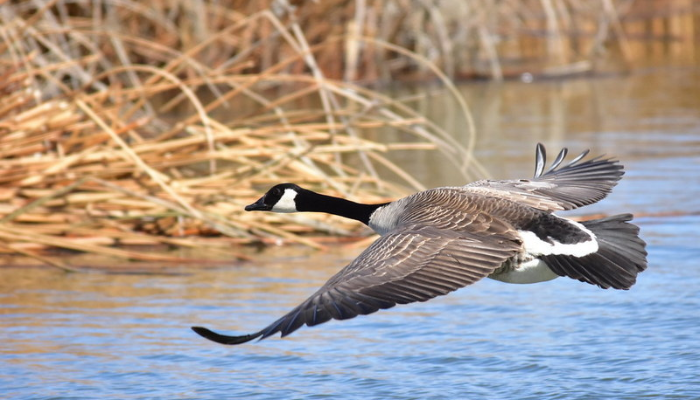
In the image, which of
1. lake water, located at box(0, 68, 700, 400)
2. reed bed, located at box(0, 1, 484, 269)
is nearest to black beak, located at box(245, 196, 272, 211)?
lake water, located at box(0, 68, 700, 400)

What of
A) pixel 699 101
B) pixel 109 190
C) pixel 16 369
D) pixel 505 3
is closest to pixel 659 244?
pixel 109 190

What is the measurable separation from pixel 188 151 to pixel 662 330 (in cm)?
337

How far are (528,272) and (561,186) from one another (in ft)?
3.01

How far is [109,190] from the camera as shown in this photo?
264 inches

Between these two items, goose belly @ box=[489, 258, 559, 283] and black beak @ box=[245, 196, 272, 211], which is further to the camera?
black beak @ box=[245, 196, 272, 211]

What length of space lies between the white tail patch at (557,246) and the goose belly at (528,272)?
5 cm

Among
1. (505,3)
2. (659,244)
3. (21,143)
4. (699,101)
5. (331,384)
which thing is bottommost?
(331,384)

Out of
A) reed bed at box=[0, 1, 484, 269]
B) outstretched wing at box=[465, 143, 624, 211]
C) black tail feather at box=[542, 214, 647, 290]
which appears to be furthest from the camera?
reed bed at box=[0, 1, 484, 269]

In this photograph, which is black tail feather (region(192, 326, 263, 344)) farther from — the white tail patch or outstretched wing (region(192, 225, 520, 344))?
the white tail patch

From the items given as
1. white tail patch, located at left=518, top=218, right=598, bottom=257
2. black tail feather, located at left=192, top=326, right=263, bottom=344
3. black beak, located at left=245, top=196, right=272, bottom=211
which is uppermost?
black beak, located at left=245, top=196, right=272, bottom=211

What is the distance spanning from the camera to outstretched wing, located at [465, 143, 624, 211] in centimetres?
498

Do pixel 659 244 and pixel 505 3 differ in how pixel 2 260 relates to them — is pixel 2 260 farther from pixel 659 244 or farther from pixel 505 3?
pixel 505 3

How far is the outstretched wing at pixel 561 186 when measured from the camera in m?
4.98

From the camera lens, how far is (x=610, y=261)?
423 cm
